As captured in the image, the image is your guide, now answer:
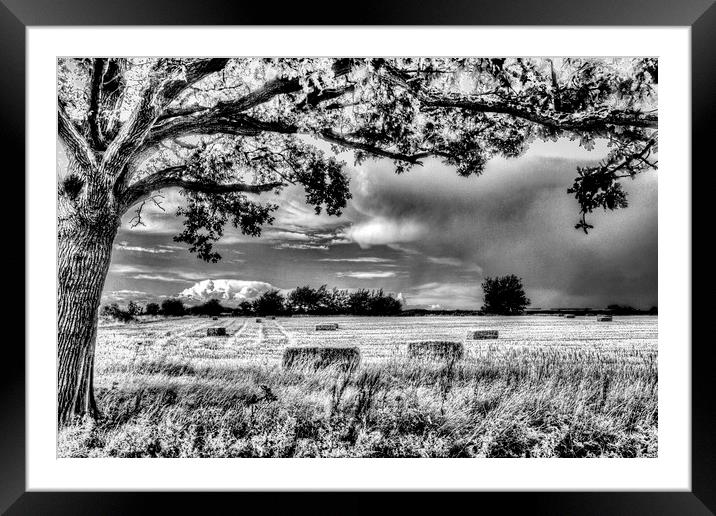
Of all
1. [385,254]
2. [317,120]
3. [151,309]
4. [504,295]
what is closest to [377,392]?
[385,254]

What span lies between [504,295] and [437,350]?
2.65ft

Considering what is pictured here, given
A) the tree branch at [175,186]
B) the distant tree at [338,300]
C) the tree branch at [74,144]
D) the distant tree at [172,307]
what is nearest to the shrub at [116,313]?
the distant tree at [172,307]

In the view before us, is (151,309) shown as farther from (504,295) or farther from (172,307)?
(504,295)

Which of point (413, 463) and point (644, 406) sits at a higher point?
point (644, 406)

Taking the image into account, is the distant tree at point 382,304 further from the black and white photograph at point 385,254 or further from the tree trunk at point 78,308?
the tree trunk at point 78,308

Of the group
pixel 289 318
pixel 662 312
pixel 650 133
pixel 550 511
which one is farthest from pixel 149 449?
pixel 650 133

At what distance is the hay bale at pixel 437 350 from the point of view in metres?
4.57

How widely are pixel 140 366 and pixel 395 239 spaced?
262cm

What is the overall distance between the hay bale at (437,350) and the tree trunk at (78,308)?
2.88m

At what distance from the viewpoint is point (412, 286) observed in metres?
4.57

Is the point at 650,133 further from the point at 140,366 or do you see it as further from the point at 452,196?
the point at 140,366

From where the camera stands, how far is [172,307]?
445 cm
